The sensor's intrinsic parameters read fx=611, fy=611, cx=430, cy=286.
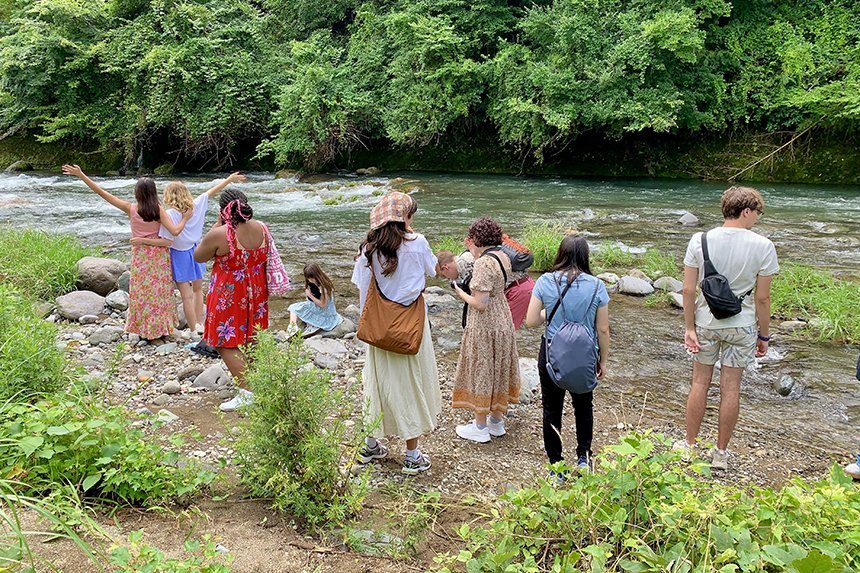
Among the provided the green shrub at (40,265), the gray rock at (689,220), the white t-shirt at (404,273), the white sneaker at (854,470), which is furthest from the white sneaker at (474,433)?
the gray rock at (689,220)

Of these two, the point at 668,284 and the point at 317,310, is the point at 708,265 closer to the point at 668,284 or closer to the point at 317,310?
the point at 317,310

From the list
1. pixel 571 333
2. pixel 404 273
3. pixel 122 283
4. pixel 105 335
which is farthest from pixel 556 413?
pixel 122 283

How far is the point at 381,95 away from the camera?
21.2m

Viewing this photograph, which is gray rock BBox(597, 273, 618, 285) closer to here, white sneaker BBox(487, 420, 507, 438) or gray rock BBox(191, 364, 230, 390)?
white sneaker BBox(487, 420, 507, 438)

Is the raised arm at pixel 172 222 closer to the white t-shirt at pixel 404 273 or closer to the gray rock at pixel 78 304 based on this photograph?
the gray rock at pixel 78 304

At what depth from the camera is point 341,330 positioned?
272 inches

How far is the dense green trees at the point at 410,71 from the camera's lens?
1748cm

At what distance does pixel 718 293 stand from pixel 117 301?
6595mm

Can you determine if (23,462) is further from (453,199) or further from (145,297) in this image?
(453,199)

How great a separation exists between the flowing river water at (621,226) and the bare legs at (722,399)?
0.83 metres

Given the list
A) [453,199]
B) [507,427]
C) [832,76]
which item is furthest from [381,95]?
[507,427]

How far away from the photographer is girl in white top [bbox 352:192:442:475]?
3.74 m

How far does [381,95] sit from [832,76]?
13.8 metres

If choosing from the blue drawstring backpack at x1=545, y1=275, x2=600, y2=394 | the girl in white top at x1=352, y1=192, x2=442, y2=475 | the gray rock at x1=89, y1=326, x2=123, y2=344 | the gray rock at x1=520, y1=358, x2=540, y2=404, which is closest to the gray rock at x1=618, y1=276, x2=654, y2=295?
the gray rock at x1=520, y1=358, x2=540, y2=404
